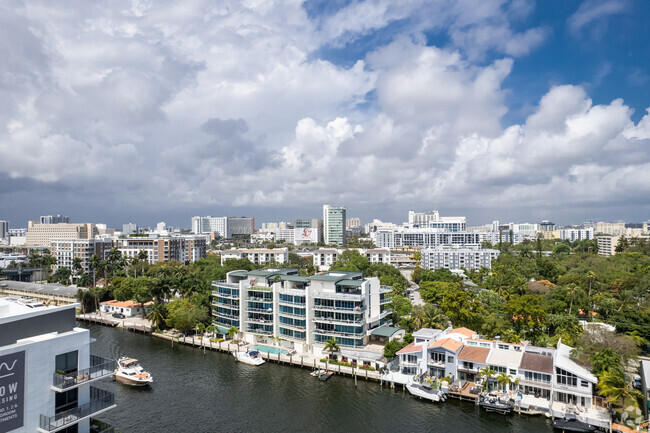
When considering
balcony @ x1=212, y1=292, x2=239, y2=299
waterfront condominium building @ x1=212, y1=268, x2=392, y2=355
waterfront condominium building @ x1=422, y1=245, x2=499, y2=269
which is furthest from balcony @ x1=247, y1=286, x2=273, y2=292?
waterfront condominium building @ x1=422, y1=245, x2=499, y2=269

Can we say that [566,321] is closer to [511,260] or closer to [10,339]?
[10,339]

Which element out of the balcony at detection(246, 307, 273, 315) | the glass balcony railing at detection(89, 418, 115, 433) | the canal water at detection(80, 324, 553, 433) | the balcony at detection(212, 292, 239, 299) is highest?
the balcony at detection(212, 292, 239, 299)

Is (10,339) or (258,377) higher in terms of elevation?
(10,339)

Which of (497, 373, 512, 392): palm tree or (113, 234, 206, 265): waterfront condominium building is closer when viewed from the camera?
(497, 373, 512, 392): palm tree

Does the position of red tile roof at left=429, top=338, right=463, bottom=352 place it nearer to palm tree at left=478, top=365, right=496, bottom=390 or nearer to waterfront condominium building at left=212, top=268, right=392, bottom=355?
palm tree at left=478, top=365, right=496, bottom=390

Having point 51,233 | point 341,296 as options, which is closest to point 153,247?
point 51,233

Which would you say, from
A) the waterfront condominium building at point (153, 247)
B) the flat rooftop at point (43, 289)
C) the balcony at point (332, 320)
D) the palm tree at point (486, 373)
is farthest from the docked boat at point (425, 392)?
the waterfront condominium building at point (153, 247)

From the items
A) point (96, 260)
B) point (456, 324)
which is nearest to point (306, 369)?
point (456, 324)
